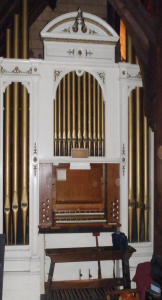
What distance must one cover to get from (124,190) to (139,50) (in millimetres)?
2196

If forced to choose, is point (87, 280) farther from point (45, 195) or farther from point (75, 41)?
point (75, 41)

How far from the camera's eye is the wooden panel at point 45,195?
4734mm

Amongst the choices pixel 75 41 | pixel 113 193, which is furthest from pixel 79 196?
pixel 75 41

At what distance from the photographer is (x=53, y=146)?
15.7 ft

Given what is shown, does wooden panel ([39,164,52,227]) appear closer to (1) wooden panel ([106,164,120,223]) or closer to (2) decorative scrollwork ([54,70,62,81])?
(1) wooden panel ([106,164,120,223])

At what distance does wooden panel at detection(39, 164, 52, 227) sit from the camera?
4734mm

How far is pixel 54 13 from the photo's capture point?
22.3 feet

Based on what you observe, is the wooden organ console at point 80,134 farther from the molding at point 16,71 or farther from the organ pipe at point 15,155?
the organ pipe at point 15,155

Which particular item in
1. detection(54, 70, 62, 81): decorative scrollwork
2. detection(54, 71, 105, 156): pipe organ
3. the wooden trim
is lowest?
the wooden trim

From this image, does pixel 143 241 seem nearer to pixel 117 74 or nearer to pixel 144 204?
pixel 144 204

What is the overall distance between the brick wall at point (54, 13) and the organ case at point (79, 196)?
9.20 feet

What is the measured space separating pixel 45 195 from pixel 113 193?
0.93 meters

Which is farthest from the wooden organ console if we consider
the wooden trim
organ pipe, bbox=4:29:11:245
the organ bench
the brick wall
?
the brick wall

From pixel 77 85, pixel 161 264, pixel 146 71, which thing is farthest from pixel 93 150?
pixel 161 264
